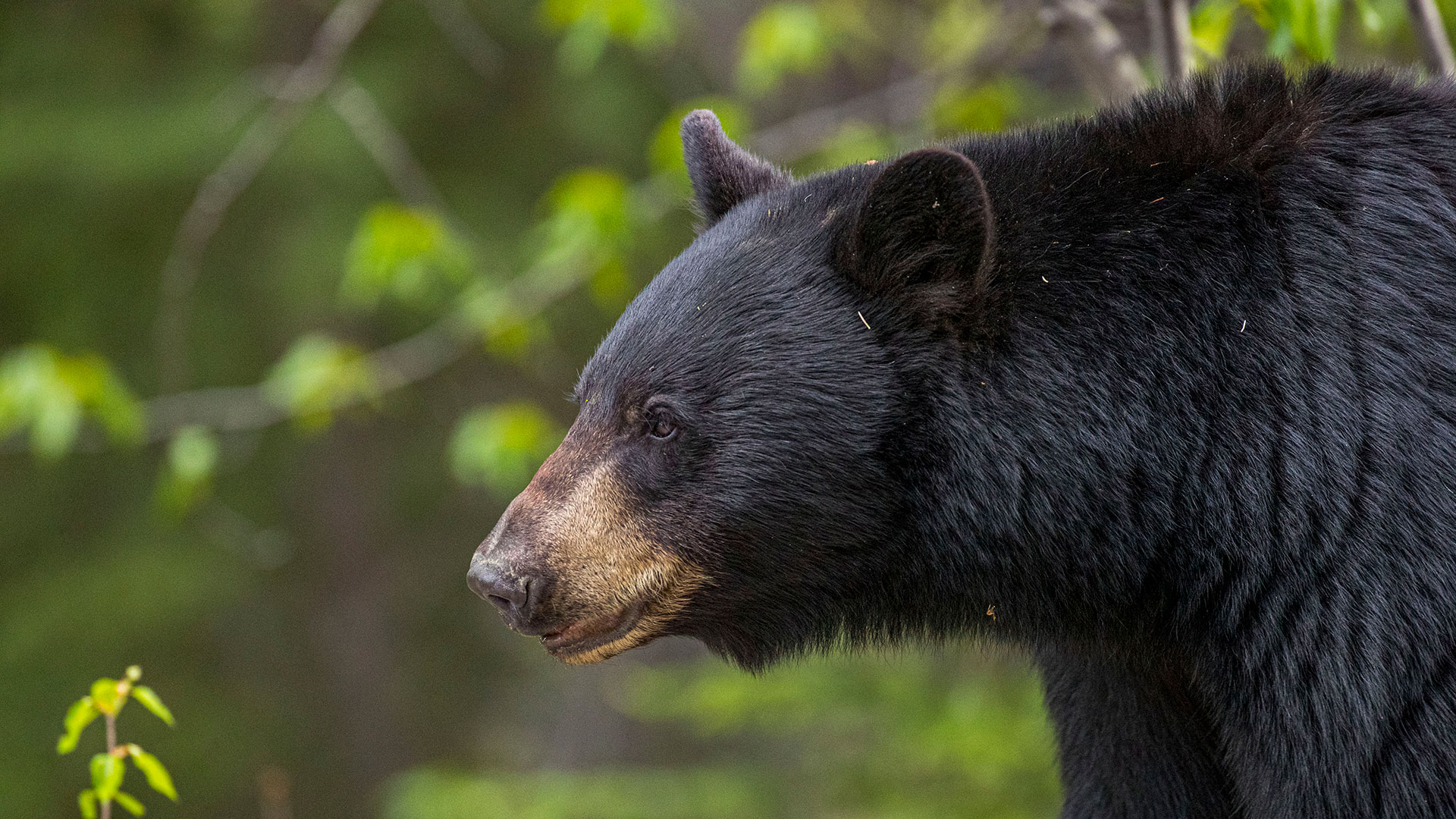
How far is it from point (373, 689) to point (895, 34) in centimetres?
568

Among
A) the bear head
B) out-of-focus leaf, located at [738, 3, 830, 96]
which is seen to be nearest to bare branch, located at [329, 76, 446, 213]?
out-of-focus leaf, located at [738, 3, 830, 96]

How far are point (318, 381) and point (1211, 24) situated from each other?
3226 millimetres

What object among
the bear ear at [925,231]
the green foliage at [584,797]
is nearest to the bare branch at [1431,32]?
the bear ear at [925,231]

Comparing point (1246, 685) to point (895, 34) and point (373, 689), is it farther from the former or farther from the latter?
point (373, 689)

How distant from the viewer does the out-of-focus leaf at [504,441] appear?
16.6 ft

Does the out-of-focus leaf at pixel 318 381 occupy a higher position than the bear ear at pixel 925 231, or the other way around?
the bear ear at pixel 925 231

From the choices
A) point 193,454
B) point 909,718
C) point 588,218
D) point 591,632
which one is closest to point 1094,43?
point 588,218

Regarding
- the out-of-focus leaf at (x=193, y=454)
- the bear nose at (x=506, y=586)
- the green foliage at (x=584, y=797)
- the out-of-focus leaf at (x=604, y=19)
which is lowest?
the green foliage at (x=584, y=797)

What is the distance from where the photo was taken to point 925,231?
248 cm

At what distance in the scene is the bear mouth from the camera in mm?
2578

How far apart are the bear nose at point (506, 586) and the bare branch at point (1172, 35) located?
2.04 meters

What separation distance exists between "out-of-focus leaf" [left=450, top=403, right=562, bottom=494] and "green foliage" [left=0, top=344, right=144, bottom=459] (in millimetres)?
1215

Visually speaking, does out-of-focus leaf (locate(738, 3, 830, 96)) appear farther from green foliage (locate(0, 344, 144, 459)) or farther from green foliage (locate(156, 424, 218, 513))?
green foliage (locate(0, 344, 144, 459))

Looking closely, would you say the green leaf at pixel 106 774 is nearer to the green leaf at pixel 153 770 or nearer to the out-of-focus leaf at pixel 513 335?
the green leaf at pixel 153 770
